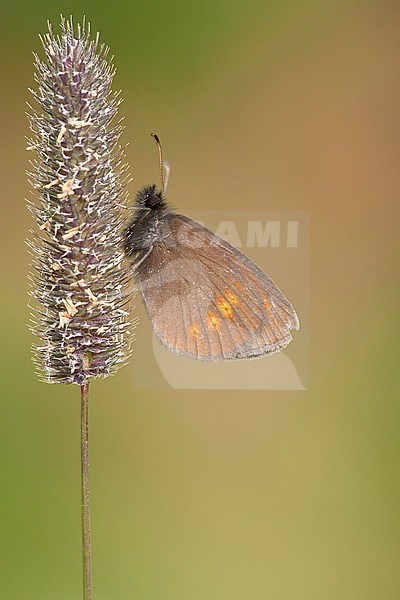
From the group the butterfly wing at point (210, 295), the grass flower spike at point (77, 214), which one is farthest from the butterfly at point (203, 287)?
the grass flower spike at point (77, 214)

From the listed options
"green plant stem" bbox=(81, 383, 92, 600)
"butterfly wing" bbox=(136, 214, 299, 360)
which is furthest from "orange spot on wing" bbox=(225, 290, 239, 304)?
"green plant stem" bbox=(81, 383, 92, 600)

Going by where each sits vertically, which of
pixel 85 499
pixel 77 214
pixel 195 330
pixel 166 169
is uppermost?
pixel 166 169

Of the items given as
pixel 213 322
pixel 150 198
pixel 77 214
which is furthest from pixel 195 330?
pixel 77 214

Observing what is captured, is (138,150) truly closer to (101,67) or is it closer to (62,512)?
(101,67)

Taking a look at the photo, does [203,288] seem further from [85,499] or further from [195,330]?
[85,499]

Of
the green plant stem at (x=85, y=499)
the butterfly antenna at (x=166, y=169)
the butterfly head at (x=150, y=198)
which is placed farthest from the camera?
the butterfly antenna at (x=166, y=169)

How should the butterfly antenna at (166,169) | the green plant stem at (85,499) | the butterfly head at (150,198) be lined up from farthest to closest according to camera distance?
1. the butterfly antenna at (166,169)
2. the butterfly head at (150,198)
3. the green plant stem at (85,499)

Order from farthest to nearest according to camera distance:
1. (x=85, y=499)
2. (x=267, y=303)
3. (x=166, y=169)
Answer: (x=166, y=169) < (x=267, y=303) < (x=85, y=499)

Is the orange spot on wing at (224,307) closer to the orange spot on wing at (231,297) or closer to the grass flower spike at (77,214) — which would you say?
the orange spot on wing at (231,297)
